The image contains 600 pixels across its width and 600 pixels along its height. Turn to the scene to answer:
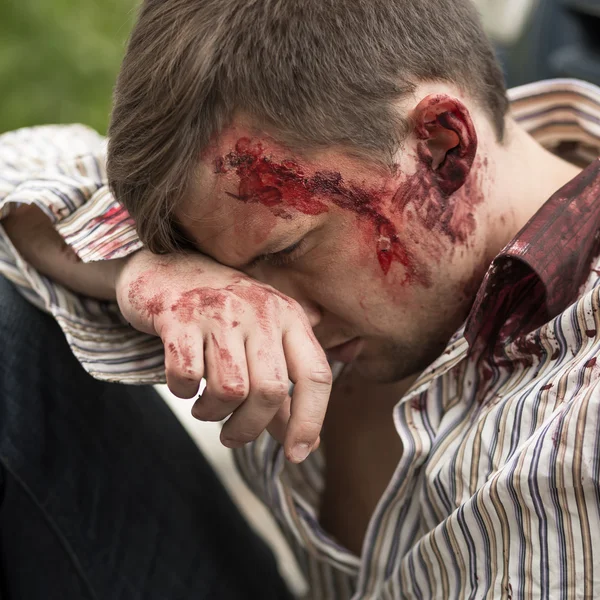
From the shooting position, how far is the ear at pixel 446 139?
1118mm

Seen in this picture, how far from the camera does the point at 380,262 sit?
3.77ft

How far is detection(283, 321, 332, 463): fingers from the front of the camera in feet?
3.33

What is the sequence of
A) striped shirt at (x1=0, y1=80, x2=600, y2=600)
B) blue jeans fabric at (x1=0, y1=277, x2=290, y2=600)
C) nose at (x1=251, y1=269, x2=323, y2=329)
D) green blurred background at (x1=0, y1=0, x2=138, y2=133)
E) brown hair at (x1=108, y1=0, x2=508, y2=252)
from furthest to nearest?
1. green blurred background at (x1=0, y1=0, x2=138, y2=133)
2. blue jeans fabric at (x1=0, y1=277, x2=290, y2=600)
3. nose at (x1=251, y1=269, x2=323, y2=329)
4. brown hair at (x1=108, y1=0, x2=508, y2=252)
5. striped shirt at (x1=0, y1=80, x2=600, y2=600)

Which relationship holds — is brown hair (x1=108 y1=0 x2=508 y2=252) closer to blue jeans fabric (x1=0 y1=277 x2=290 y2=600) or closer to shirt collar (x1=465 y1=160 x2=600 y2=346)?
shirt collar (x1=465 y1=160 x2=600 y2=346)

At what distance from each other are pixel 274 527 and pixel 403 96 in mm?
1342

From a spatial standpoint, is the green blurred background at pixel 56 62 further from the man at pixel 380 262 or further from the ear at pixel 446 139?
the ear at pixel 446 139

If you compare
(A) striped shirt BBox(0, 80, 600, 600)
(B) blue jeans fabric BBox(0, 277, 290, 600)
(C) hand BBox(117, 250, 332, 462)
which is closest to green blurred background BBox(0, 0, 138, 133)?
(A) striped shirt BBox(0, 80, 600, 600)

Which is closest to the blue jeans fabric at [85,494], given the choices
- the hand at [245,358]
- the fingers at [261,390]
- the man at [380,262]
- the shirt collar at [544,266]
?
the man at [380,262]

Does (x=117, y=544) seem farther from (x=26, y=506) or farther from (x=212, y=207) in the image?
(x=212, y=207)

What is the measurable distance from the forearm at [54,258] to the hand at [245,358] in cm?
23

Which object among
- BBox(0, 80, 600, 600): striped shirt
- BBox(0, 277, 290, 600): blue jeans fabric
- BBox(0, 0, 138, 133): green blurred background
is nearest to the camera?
BBox(0, 80, 600, 600): striped shirt

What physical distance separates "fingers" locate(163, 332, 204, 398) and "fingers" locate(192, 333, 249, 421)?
14 mm

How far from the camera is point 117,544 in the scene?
4.48 feet

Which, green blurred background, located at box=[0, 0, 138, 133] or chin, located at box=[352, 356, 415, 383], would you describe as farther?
green blurred background, located at box=[0, 0, 138, 133]
